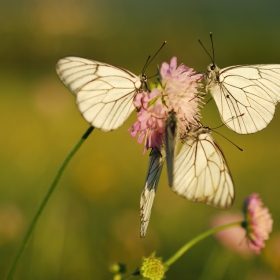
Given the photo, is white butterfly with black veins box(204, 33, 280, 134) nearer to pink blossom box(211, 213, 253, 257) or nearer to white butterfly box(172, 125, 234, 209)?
white butterfly box(172, 125, 234, 209)

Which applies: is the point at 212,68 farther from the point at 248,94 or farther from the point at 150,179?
the point at 150,179

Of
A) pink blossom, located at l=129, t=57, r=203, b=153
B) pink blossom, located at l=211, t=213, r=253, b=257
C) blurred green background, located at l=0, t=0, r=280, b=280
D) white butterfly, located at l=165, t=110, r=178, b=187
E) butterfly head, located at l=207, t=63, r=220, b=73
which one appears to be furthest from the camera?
blurred green background, located at l=0, t=0, r=280, b=280

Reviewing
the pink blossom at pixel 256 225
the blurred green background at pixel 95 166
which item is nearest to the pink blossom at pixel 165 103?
the pink blossom at pixel 256 225

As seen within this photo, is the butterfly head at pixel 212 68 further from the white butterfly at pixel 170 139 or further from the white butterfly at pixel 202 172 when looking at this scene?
the white butterfly at pixel 170 139

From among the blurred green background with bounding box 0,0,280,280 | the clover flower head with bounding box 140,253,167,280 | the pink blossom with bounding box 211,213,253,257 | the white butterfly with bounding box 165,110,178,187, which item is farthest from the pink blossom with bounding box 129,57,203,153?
the pink blossom with bounding box 211,213,253,257

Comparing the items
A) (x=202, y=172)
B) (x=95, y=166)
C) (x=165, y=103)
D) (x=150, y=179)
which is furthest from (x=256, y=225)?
(x=95, y=166)

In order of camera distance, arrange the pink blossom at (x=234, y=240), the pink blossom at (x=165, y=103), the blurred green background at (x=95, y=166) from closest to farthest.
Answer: the pink blossom at (x=165, y=103) → the pink blossom at (x=234, y=240) → the blurred green background at (x=95, y=166)

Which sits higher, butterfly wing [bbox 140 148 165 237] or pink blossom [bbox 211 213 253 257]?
butterfly wing [bbox 140 148 165 237]
